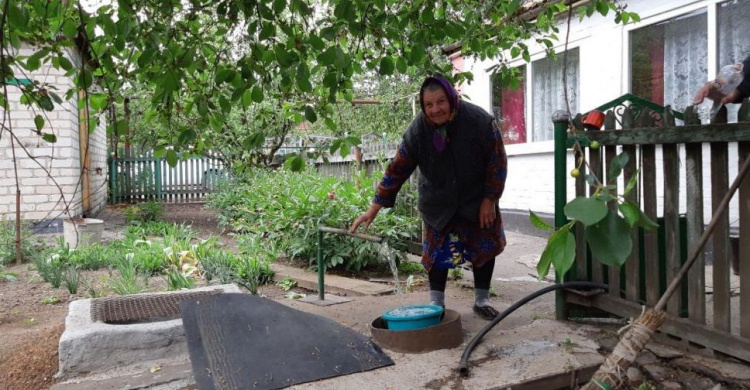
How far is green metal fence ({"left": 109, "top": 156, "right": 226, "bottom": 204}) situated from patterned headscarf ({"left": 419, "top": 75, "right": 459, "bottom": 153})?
1227cm

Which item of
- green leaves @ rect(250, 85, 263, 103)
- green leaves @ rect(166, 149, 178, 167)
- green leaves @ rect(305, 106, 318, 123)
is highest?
green leaves @ rect(250, 85, 263, 103)

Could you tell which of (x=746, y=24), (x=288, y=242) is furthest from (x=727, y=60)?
(x=288, y=242)

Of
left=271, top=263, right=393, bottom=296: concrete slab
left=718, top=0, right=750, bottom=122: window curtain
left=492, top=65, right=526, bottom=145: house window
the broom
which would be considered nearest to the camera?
the broom

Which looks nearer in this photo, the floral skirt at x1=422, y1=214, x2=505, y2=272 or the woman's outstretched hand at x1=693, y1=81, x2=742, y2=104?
the woman's outstretched hand at x1=693, y1=81, x2=742, y2=104

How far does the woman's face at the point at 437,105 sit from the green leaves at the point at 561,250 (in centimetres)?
211

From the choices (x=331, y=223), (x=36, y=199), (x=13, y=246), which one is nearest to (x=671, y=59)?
(x=331, y=223)

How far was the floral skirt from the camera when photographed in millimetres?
3396

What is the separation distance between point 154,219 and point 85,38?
8.96 metres

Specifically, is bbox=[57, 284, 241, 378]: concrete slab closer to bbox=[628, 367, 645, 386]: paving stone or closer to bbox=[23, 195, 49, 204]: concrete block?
bbox=[628, 367, 645, 386]: paving stone

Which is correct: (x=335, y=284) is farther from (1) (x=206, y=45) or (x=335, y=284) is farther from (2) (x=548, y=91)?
(2) (x=548, y=91)

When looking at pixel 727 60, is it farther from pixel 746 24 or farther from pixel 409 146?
pixel 409 146

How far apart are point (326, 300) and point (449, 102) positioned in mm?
2197

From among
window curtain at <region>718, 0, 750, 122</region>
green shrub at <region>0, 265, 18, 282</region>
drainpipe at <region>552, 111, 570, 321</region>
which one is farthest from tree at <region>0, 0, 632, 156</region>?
green shrub at <region>0, 265, 18, 282</region>

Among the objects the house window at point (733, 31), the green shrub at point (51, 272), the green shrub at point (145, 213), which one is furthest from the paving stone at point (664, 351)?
the green shrub at point (145, 213)
